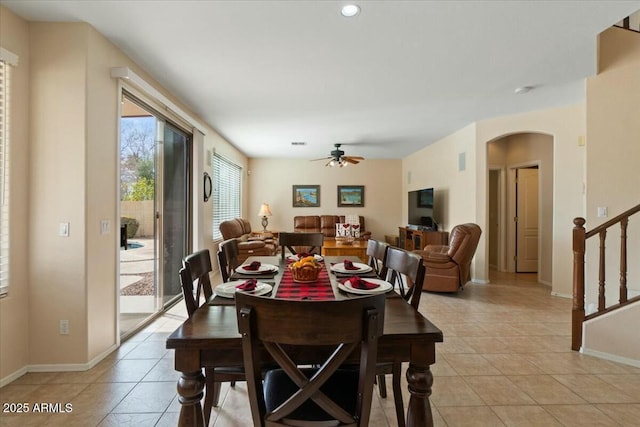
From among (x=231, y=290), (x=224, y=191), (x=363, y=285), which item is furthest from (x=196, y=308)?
(x=224, y=191)

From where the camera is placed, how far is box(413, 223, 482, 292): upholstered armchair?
4035 mm

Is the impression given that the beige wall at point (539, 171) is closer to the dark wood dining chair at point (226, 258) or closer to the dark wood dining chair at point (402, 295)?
the dark wood dining chair at point (402, 295)

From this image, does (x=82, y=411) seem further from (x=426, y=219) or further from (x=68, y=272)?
(x=426, y=219)

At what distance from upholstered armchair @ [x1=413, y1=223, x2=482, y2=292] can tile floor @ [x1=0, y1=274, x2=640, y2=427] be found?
108cm

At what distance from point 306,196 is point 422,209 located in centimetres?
315

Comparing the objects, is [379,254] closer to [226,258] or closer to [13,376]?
[226,258]

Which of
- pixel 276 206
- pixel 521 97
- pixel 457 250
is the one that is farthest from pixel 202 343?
pixel 276 206

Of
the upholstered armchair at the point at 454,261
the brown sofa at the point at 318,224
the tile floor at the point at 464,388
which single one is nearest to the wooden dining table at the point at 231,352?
the tile floor at the point at 464,388

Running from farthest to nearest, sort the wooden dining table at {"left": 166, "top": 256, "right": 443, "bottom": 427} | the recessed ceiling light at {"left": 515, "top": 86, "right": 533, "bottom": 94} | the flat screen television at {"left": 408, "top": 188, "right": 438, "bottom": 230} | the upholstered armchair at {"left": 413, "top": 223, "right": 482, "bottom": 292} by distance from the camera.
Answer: the flat screen television at {"left": 408, "top": 188, "right": 438, "bottom": 230}
the upholstered armchair at {"left": 413, "top": 223, "right": 482, "bottom": 292}
the recessed ceiling light at {"left": 515, "top": 86, "right": 533, "bottom": 94}
the wooden dining table at {"left": 166, "top": 256, "right": 443, "bottom": 427}

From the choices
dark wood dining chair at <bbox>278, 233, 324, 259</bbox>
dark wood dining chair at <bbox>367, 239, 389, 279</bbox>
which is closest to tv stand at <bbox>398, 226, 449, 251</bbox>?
dark wood dining chair at <bbox>278, 233, 324, 259</bbox>

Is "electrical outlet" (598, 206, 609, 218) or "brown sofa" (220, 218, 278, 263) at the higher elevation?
"electrical outlet" (598, 206, 609, 218)

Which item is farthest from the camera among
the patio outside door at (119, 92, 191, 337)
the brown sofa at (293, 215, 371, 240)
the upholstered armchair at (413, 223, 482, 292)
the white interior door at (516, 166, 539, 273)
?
the brown sofa at (293, 215, 371, 240)

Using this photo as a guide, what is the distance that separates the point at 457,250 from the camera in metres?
4.06

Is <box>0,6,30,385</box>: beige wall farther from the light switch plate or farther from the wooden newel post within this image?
the wooden newel post
